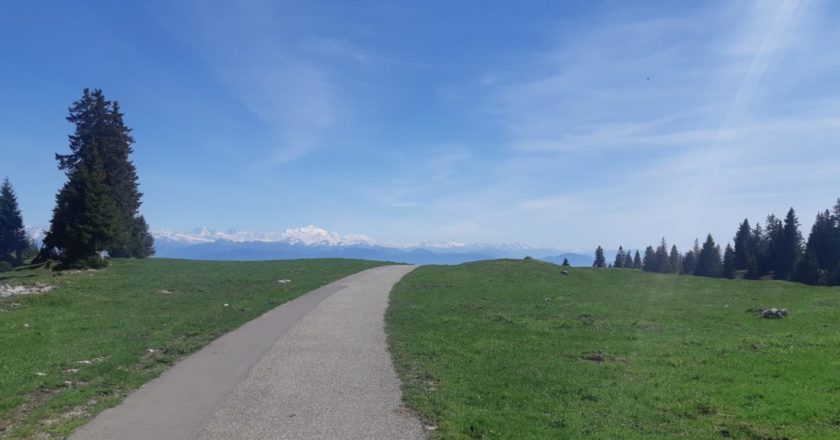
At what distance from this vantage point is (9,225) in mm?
81812

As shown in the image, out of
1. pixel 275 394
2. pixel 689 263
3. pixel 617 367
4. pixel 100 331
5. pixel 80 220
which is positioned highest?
pixel 689 263

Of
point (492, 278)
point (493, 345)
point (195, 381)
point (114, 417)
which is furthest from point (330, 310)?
point (492, 278)

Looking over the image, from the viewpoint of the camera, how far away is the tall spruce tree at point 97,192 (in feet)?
138

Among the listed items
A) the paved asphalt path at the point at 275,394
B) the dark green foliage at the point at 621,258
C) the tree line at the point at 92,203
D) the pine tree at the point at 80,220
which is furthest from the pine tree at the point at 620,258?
the paved asphalt path at the point at 275,394

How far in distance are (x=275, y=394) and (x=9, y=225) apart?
9254cm

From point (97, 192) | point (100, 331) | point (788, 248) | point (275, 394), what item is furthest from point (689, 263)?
point (275, 394)

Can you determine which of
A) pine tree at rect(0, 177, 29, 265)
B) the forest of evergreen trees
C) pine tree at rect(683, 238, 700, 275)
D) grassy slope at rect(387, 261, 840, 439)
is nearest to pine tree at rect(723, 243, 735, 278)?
the forest of evergreen trees

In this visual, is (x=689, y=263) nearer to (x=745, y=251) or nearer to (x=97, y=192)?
(x=745, y=251)

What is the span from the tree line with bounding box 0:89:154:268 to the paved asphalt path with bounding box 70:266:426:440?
3138 cm

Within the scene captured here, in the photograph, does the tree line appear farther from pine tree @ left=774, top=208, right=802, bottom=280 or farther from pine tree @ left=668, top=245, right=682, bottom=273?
pine tree @ left=668, top=245, right=682, bottom=273

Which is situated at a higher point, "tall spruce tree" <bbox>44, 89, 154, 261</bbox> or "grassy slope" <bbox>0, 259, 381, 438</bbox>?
"tall spruce tree" <bbox>44, 89, 154, 261</bbox>

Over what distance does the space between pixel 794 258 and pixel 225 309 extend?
309 ft

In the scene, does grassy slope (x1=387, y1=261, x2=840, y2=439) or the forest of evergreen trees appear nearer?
grassy slope (x1=387, y1=261, x2=840, y2=439)

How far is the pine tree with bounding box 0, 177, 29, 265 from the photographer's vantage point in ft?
266
